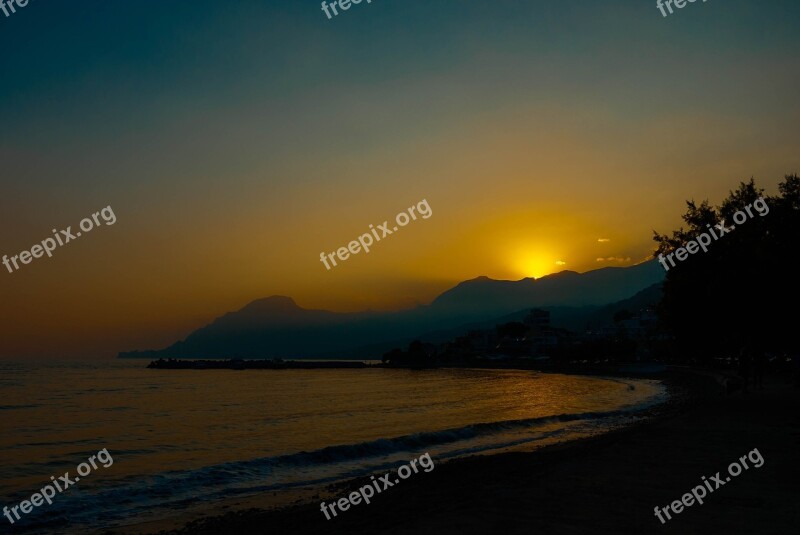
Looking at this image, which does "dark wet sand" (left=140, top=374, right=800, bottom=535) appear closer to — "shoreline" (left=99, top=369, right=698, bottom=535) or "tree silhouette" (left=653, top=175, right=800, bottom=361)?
"shoreline" (left=99, top=369, right=698, bottom=535)

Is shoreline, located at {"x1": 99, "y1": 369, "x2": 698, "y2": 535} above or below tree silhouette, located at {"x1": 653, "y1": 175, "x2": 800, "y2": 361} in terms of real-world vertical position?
above

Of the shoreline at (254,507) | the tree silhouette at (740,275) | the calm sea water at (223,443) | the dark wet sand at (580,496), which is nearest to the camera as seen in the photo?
the dark wet sand at (580,496)

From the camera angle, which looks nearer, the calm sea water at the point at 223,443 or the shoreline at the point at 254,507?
the shoreline at the point at 254,507

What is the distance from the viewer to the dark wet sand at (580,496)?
10.6 meters

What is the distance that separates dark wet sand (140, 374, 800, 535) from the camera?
419 inches

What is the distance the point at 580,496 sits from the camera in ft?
42.2

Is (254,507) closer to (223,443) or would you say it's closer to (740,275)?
(223,443)

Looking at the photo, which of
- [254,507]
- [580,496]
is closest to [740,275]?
[580,496]

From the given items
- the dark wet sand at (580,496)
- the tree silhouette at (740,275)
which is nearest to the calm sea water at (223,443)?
the dark wet sand at (580,496)

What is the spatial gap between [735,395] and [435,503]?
1446 inches

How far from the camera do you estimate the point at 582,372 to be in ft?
515

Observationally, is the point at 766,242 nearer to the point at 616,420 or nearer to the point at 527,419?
the point at 616,420

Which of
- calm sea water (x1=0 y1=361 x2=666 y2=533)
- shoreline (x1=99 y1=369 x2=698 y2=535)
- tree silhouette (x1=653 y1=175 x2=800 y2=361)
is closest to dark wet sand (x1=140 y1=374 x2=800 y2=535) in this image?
shoreline (x1=99 y1=369 x2=698 y2=535)

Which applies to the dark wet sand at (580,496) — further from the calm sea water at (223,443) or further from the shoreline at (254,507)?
the calm sea water at (223,443)
